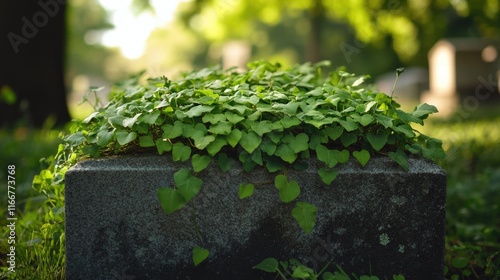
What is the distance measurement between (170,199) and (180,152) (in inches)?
8.3

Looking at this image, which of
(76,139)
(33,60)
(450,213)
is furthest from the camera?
(33,60)

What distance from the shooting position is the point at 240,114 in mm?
2455

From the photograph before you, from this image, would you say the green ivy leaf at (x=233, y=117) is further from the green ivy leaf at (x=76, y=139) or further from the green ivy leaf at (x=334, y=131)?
the green ivy leaf at (x=76, y=139)

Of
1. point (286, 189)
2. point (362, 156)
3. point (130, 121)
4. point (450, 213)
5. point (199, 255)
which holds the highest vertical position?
point (130, 121)

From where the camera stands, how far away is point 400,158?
2.37m

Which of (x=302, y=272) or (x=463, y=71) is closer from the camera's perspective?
(x=302, y=272)

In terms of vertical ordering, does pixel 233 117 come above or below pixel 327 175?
above

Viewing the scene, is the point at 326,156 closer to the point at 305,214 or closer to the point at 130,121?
the point at 305,214

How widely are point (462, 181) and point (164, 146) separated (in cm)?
353

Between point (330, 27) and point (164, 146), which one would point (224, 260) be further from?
point (330, 27)

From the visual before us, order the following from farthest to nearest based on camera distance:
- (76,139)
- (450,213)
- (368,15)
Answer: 1. (368,15)
2. (450,213)
3. (76,139)

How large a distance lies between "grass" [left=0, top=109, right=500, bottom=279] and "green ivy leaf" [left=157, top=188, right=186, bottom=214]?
0.68 meters

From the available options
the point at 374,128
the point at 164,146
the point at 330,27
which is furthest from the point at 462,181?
the point at 330,27

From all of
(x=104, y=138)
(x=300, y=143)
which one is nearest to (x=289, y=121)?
(x=300, y=143)
